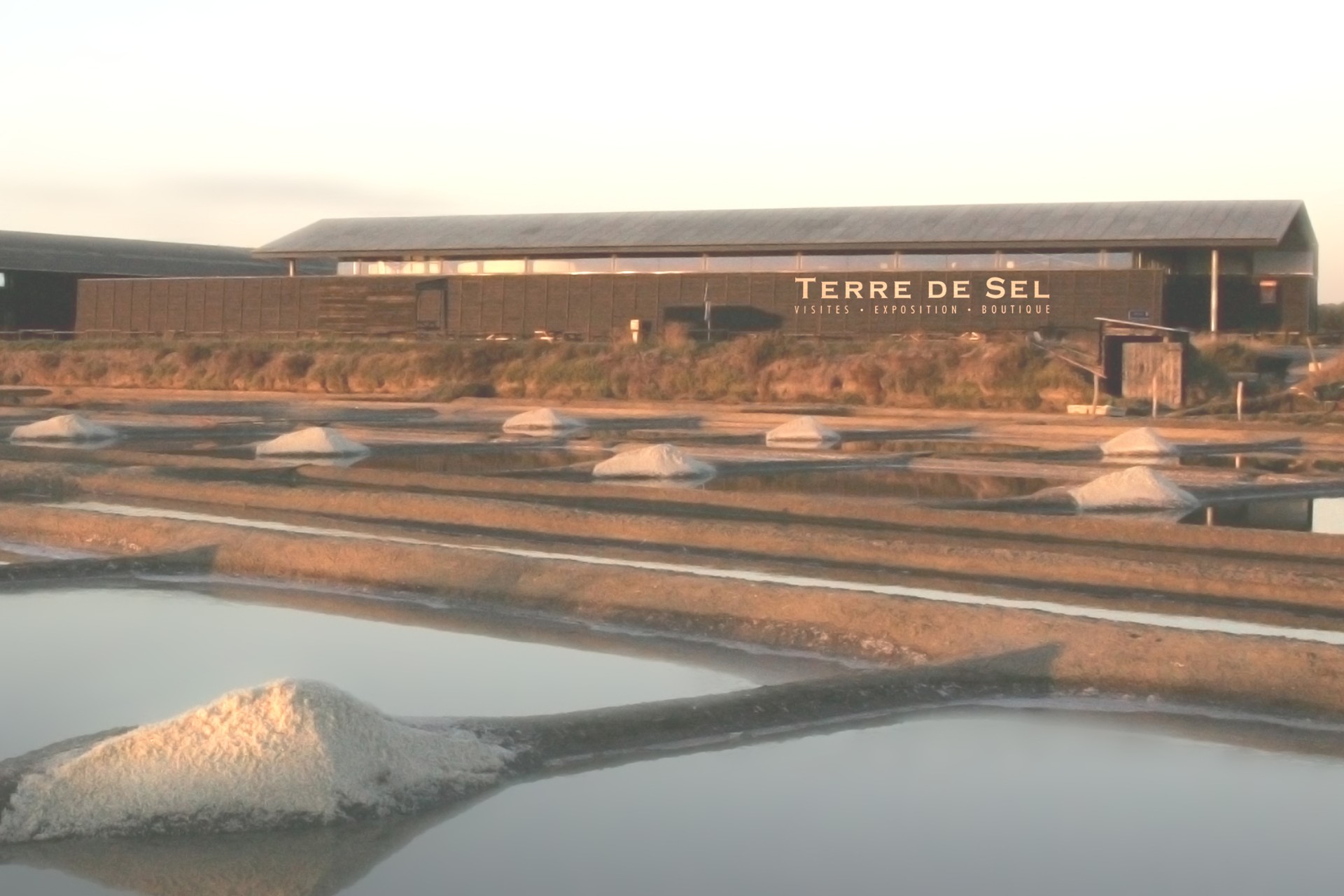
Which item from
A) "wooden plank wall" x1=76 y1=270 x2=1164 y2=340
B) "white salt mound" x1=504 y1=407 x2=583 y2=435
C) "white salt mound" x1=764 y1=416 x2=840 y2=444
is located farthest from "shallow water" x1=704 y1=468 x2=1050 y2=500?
"wooden plank wall" x1=76 y1=270 x2=1164 y2=340

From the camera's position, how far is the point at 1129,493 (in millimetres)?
12453

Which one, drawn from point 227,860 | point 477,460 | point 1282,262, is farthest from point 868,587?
point 1282,262

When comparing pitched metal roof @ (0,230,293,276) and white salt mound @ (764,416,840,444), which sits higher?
pitched metal roof @ (0,230,293,276)

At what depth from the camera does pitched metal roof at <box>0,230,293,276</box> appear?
145ft

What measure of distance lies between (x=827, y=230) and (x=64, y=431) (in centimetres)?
1799

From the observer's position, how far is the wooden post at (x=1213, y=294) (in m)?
31.3

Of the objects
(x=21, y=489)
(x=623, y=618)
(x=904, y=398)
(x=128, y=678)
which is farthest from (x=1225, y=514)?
(x=904, y=398)

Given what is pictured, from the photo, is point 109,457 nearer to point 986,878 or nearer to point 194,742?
point 194,742

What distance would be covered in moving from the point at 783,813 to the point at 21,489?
10309mm

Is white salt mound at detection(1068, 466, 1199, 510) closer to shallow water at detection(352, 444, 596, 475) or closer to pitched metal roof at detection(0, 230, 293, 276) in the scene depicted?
shallow water at detection(352, 444, 596, 475)

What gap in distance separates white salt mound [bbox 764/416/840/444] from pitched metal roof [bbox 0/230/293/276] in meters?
25.6

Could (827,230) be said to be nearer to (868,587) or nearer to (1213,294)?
(1213,294)

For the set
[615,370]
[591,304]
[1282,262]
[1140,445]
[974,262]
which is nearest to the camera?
[1140,445]

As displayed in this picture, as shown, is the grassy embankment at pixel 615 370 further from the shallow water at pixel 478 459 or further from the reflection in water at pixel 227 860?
the reflection in water at pixel 227 860
